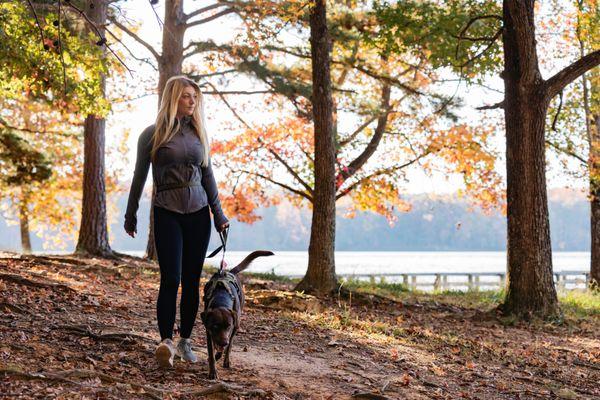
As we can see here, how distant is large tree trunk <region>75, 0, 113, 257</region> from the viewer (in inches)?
536

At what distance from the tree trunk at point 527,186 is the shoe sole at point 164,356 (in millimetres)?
6961

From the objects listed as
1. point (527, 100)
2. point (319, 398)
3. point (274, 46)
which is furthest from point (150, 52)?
point (319, 398)

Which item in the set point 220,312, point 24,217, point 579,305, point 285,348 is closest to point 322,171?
point 285,348

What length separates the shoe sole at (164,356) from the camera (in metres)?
4.79

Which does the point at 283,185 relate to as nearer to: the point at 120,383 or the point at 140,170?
the point at 140,170

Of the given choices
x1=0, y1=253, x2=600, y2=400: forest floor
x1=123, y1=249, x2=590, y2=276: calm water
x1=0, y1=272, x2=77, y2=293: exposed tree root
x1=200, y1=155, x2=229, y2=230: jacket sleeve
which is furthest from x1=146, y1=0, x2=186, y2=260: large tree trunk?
x1=200, y1=155, x2=229, y2=230: jacket sleeve

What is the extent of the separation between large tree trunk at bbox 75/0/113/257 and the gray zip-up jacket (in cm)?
924

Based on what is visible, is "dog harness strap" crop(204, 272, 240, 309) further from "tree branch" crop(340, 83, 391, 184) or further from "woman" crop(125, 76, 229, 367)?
"tree branch" crop(340, 83, 391, 184)

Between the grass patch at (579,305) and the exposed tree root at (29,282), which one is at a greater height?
the exposed tree root at (29,282)

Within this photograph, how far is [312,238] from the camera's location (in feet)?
36.3

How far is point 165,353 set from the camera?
4.79m

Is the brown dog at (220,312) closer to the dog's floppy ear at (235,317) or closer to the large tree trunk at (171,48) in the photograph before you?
the dog's floppy ear at (235,317)

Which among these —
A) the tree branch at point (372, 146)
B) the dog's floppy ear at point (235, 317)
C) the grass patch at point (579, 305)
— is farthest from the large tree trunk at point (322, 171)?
the tree branch at point (372, 146)

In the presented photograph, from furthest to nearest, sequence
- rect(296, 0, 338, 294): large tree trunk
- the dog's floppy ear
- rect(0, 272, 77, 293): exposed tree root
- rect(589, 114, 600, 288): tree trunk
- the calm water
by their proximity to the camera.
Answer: the calm water
rect(589, 114, 600, 288): tree trunk
rect(296, 0, 338, 294): large tree trunk
rect(0, 272, 77, 293): exposed tree root
the dog's floppy ear
